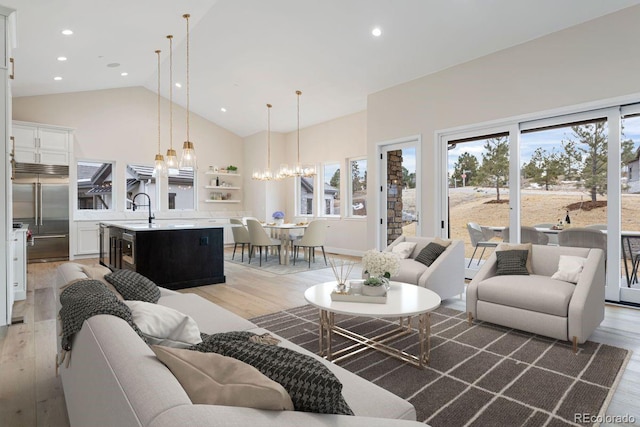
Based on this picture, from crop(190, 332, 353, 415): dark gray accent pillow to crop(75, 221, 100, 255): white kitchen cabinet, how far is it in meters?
8.01

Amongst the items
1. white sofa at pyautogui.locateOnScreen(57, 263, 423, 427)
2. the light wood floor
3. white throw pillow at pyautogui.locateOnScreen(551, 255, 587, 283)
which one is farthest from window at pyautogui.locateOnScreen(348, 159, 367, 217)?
white sofa at pyautogui.locateOnScreen(57, 263, 423, 427)

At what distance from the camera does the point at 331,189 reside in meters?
8.76

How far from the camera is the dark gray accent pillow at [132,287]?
2.17 m

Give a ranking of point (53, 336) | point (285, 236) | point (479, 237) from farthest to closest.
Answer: point (285, 236), point (479, 237), point (53, 336)

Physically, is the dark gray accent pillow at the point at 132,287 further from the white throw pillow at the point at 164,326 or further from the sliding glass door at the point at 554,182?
the sliding glass door at the point at 554,182

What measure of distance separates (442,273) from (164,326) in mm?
3248

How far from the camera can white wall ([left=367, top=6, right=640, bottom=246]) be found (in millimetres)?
3926

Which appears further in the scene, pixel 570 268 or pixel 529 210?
pixel 529 210

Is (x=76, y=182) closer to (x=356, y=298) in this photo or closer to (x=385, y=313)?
(x=356, y=298)

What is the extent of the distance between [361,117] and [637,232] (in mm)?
5101

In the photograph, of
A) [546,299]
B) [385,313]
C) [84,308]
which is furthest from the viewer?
[546,299]

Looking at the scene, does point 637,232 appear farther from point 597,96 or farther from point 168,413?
point 168,413

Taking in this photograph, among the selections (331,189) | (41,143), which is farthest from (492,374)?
(41,143)

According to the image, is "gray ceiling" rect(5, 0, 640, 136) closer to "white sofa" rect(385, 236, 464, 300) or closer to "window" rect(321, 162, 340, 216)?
"window" rect(321, 162, 340, 216)
